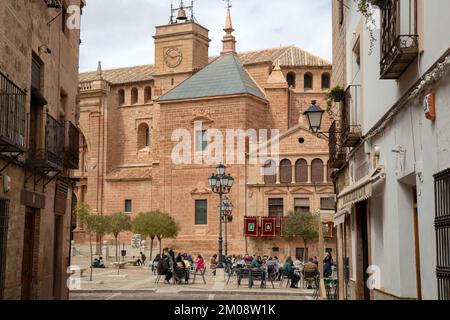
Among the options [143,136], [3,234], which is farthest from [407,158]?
[143,136]

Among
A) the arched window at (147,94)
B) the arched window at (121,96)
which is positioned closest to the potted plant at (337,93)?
the arched window at (147,94)

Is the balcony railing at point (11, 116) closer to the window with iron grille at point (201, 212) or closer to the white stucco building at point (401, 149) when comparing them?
the white stucco building at point (401, 149)

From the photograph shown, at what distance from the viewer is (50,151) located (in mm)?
11625

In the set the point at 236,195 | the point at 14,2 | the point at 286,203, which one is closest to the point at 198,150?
the point at 236,195

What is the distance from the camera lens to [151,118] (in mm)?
55594

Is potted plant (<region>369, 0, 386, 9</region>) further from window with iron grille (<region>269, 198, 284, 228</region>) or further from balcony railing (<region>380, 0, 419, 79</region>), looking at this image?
window with iron grille (<region>269, 198, 284, 228</region>)

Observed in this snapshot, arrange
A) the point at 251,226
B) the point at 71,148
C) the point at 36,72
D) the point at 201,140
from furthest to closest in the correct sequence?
the point at 201,140 < the point at 251,226 < the point at 71,148 < the point at 36,72

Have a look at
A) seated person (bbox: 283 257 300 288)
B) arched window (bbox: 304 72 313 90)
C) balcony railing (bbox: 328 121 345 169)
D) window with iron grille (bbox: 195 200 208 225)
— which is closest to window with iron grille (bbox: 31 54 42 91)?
balcony railing (bbox: 328 121 345 169)

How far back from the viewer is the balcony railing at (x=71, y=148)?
43.8 feet

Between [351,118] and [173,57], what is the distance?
40.4m

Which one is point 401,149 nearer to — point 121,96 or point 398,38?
point 398,38

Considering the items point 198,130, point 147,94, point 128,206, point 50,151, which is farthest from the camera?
point 147,94

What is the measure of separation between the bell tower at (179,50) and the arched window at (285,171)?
12.2m

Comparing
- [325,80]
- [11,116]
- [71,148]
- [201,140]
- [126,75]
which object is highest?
[126,75]
